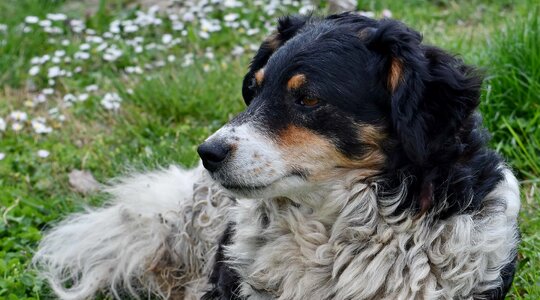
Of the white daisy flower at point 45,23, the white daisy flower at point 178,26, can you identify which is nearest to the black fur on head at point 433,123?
the white daisy flower at point 178,26

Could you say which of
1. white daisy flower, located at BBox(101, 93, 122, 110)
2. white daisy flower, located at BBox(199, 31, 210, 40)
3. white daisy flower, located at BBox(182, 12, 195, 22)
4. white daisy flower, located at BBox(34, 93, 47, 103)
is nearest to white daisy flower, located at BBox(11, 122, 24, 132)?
white daisy flower, located at BBox(34, 93, 47, 103)

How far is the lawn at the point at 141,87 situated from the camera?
14.6 feet

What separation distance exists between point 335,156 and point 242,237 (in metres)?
0.57

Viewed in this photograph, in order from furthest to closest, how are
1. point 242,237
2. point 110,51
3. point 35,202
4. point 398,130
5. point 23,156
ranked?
point 110,51, point 23,156, point 35,202, point 242,237, point 398,130

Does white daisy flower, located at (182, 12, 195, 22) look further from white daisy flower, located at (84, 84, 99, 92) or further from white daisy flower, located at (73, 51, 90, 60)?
white daisy flower, located at (84, 84, 99, 92)

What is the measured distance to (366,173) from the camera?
2.93 m

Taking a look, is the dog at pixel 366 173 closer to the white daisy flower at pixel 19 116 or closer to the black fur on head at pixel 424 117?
the black fur on head at pixel 424 117

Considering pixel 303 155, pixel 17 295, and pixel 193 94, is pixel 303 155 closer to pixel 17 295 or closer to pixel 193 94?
pixel 17 295

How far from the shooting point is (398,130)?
2.81m

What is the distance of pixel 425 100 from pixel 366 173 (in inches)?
12.5

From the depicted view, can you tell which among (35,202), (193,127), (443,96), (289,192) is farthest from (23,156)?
(443,96)

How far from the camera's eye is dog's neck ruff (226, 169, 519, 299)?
2.91 m

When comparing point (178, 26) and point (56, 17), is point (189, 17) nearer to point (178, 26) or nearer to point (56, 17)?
point (178, 26)

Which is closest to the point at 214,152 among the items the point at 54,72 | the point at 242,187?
the point at 242,187
